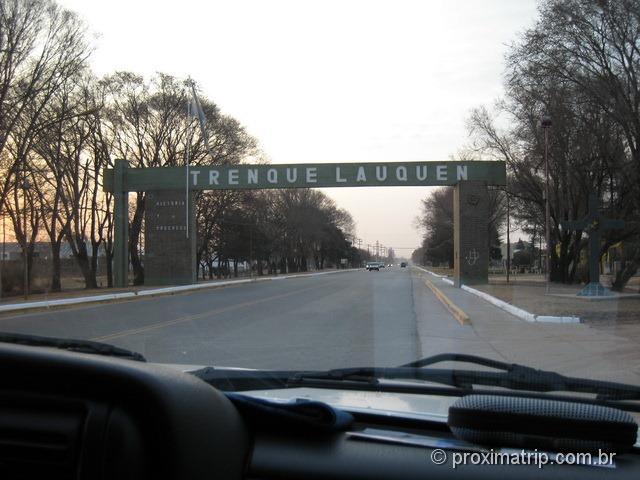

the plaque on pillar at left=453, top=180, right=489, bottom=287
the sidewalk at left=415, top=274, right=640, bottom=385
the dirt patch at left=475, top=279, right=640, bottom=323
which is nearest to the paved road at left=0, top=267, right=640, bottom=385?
the sidewalk at left=415, top=274, right=640, bottom=385

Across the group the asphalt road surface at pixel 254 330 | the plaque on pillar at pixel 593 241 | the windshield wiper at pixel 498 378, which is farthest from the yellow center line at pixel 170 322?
the plaque on pillar at pixel 593 241

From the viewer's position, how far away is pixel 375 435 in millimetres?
2477

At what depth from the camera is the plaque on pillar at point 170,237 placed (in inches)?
1610

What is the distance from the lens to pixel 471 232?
39.1 meters

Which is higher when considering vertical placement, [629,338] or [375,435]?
[375,435]

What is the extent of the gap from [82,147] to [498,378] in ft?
Result: 157

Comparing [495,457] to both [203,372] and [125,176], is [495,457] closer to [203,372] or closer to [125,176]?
[203,372]

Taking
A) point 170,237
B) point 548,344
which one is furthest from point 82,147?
point 548,344

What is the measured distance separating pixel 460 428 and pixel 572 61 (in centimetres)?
2734

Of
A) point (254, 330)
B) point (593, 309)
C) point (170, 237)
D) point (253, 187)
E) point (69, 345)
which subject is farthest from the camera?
point (170, 237)

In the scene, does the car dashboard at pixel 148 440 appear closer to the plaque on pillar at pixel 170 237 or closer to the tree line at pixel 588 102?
the tree line at pixel 588 102

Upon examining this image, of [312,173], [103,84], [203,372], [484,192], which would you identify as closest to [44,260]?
[103,84]

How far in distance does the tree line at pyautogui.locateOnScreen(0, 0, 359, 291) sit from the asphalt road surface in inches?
528

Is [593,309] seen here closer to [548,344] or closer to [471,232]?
[548,344]
